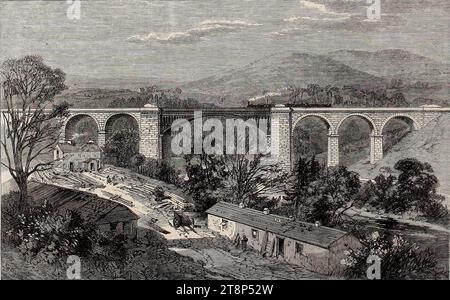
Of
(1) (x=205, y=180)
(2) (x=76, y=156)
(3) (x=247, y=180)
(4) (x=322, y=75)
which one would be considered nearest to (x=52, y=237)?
(2) (x=76, y=156)

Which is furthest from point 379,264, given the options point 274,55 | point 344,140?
point 274,55

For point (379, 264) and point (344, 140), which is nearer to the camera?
point (379, 264)

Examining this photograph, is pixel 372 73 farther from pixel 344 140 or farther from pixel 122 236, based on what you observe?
pixel 122 236

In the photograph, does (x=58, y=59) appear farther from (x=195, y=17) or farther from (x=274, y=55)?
(x=274, y=55)

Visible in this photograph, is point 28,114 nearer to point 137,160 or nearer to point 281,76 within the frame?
point 137,160

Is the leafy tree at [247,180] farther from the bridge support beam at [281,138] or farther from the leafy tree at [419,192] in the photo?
the leafy tree at [419,192]
